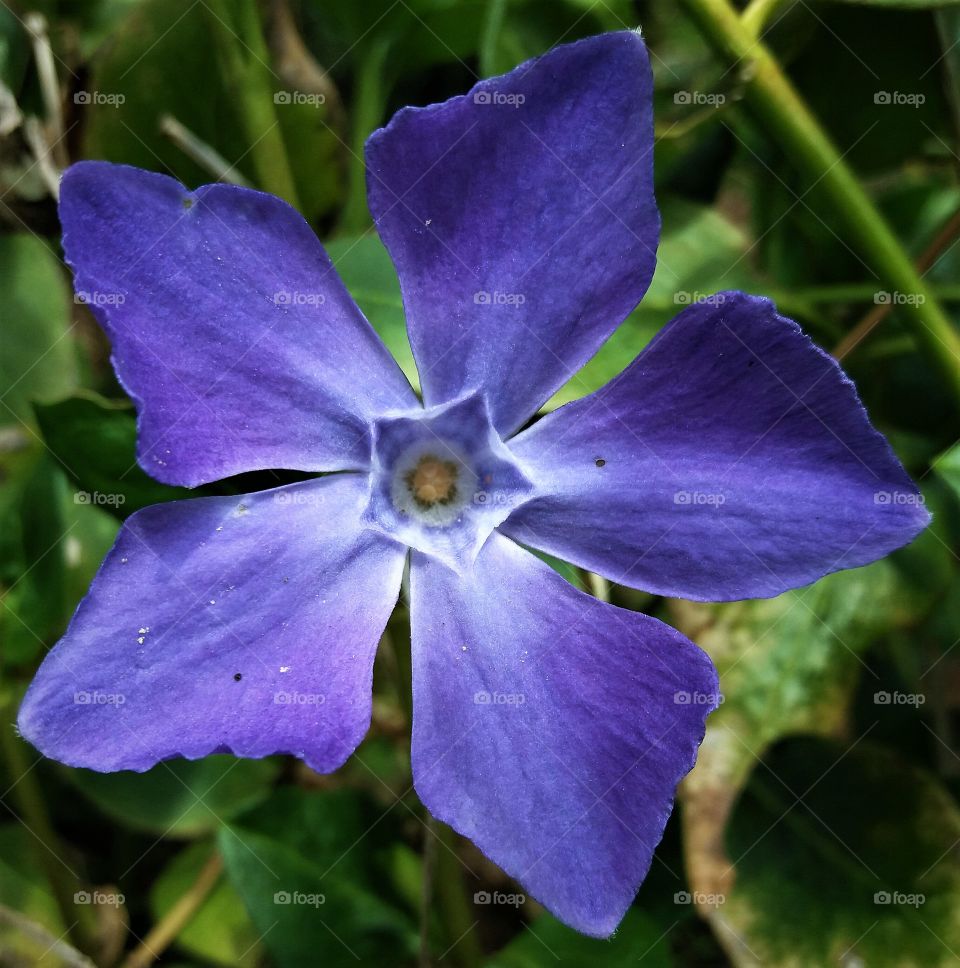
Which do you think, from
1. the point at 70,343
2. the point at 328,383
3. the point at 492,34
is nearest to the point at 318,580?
the point at 328,383

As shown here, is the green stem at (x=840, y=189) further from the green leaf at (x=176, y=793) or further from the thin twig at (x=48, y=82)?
the green leaf at (x=176, y=793)

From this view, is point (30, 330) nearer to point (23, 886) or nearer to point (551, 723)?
point (23, 886)

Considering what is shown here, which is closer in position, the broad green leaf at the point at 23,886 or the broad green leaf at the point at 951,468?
the broad green leaf at the point at 951,468

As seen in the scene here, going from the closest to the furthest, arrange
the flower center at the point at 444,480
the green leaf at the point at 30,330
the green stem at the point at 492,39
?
the flower center at the point at 444,480 < the green stem at the point at 492,39 < the green leaf at the point at 30,330

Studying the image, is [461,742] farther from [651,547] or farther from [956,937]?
[956,937]

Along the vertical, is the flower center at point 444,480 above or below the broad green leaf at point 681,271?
above

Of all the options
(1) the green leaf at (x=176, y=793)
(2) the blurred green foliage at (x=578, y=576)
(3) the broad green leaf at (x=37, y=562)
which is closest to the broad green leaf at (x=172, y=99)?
(2) the blurred green foliage at (x=578, y=576)

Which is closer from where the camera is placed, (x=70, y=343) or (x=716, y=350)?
(x=716, y=350)
